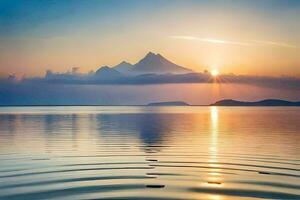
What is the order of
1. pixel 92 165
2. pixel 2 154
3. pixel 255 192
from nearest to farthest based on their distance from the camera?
pixel 255 192, pixel 92 165, pixel 2 154

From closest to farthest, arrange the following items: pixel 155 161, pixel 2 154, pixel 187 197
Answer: pixel 187 197
pixel 155 161
pixel 2 154

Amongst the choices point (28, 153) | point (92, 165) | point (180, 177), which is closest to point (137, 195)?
point (180, 177)

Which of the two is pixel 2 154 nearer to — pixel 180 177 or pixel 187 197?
pixel 180 177

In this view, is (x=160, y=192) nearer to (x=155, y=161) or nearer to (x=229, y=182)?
(x=229, y=182)

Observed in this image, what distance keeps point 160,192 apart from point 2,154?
1824 cm

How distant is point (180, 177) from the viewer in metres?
20.0

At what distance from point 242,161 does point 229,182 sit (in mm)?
8408

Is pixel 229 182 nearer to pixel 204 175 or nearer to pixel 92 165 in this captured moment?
pixel 204 175

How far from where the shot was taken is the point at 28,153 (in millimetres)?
31156

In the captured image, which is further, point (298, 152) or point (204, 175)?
point (298, 152)

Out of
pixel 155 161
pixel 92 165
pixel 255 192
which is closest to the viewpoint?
pixel 255 192

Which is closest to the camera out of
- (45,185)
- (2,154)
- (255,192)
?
(255,192)

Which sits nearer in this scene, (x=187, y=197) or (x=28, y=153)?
(x=187, y=197)

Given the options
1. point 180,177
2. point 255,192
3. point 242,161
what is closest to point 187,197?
point 255,192
